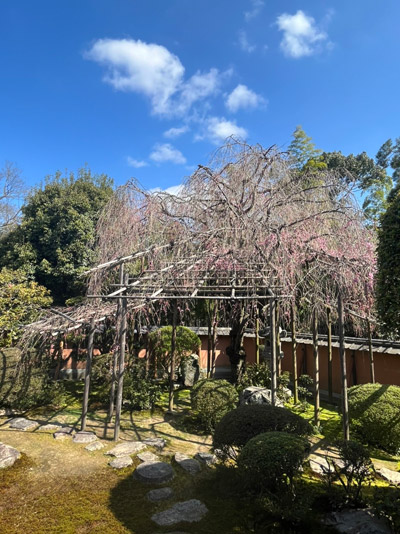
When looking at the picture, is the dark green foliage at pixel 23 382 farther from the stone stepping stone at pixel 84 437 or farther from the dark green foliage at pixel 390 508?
the dark green foliage at pixel 390 508

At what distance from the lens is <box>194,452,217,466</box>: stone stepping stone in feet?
18.6

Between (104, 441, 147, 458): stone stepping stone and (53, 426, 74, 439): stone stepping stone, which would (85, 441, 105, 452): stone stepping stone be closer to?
(104, 441, 147, 458): stone stepping stone

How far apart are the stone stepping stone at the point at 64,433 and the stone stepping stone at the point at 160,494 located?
9.40ft

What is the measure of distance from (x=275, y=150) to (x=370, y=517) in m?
6.91

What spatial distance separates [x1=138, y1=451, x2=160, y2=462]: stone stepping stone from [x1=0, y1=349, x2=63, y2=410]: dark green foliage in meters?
3.84

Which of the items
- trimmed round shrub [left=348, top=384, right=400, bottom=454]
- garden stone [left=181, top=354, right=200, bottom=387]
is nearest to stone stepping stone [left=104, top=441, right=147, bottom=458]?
trimmed round shrub [left=348, top=384, right=400, bottom=454]

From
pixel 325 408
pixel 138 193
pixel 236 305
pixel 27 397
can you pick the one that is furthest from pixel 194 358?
pixel 138 193

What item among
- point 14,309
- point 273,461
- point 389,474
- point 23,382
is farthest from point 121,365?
point 14,309

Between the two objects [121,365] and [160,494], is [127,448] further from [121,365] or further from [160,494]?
[160,494]

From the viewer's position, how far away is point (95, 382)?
36.7 feet

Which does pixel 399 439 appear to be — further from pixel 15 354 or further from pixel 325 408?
pixel 15 354

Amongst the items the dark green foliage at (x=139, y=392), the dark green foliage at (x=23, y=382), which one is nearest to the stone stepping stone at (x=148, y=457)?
the dark green foliage at (x=139, y=392)

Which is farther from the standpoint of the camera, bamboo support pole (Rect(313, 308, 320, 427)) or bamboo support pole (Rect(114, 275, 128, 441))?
bamboo support pole (Rect(313, 308, 320, 427))

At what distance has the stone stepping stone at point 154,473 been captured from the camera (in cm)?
493
